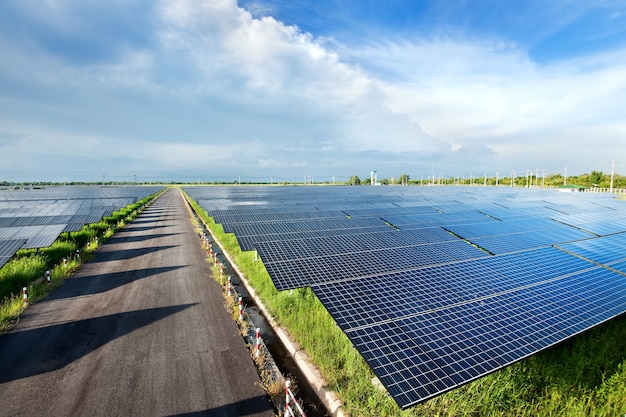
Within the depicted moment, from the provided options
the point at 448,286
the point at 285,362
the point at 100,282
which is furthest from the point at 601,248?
the point at 100,282

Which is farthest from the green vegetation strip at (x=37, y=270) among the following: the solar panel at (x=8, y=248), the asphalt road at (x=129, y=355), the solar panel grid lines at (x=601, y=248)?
the solar panel grid lines at (x=601, y=248)

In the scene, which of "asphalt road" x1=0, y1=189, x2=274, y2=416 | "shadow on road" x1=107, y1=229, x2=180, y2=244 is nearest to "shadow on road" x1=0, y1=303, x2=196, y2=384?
"asphalt road" x1=0, y1=189, x2=274, y2=416

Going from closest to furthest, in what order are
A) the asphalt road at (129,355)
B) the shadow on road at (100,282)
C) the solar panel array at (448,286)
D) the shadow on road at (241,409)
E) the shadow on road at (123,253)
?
the solar panel array at (448,286), the shadow on road at (241,409), the asphalt road at (129,355), the shadow on road at (100,282), the shadow on road at (123,253)

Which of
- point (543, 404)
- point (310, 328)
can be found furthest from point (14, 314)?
point (543, 404)

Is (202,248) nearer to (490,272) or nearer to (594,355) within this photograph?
(490,272)

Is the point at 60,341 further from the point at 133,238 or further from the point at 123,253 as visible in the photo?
the point at 133,238

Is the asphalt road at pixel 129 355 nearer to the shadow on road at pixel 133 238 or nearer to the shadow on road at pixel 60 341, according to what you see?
the shadow on road at pixel 60 341

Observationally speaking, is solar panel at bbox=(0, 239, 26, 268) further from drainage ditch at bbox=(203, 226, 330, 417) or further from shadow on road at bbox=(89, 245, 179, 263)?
drainage ditch at bbox=(203, 226, 330, 417)

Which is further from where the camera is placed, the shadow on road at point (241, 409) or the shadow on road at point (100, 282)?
the shadow on road at point (100, 282)
